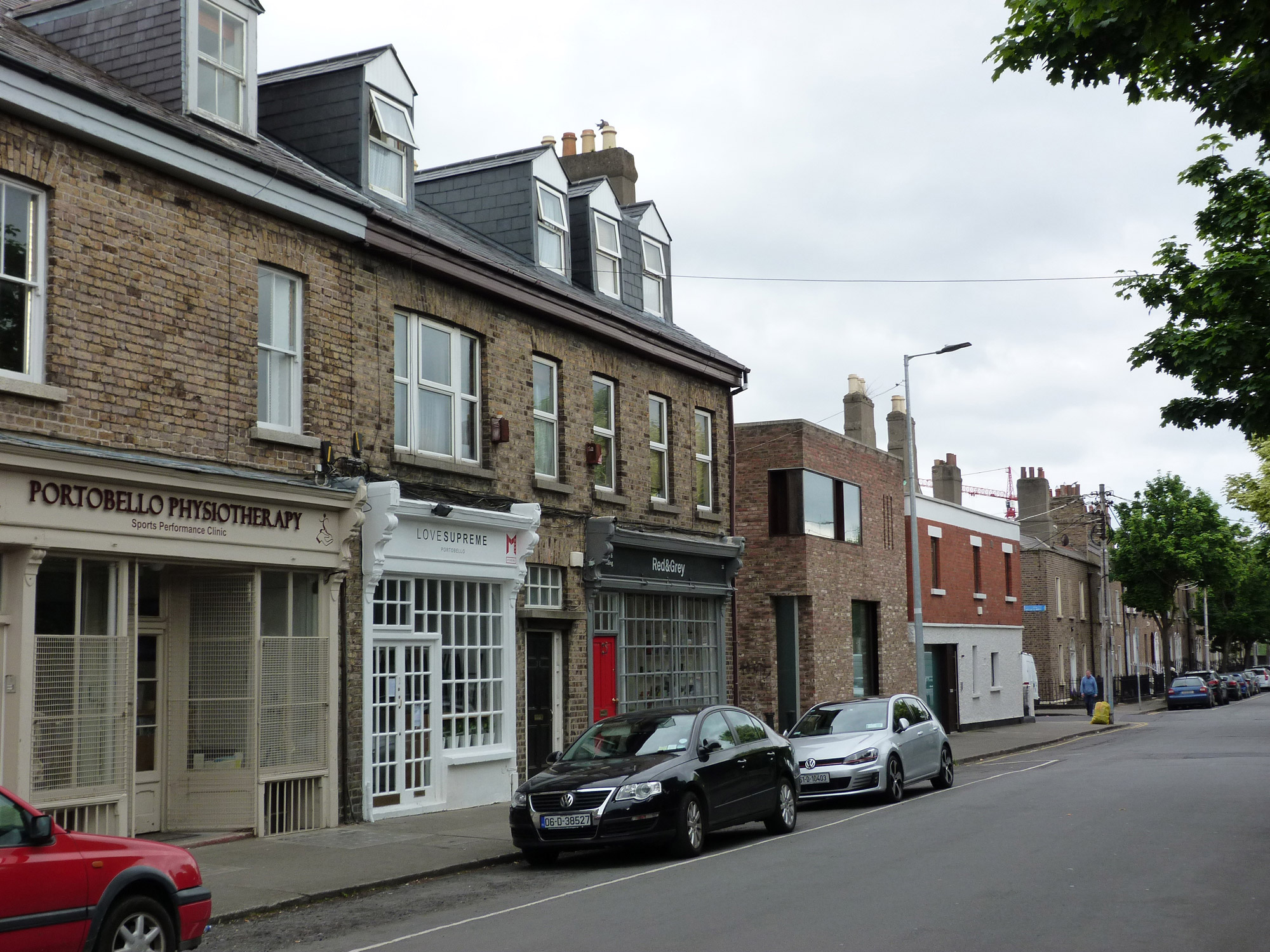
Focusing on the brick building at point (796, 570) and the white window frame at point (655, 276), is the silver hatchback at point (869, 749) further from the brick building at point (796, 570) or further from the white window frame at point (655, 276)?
the white window frame at point (655, 276)

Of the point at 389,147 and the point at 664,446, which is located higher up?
the point at 389,147

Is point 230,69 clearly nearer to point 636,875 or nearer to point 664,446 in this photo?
point 636,875

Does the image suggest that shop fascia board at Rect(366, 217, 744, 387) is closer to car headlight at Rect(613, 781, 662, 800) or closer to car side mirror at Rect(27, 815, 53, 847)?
car headlight at Rect(613, 781, 662, 800)

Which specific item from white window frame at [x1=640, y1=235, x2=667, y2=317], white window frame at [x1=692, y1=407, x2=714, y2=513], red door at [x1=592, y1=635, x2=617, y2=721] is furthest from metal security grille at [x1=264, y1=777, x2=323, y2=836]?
white window frame at [x1=640, y1=235, x2=667, y2=317]

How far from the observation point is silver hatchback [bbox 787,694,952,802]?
1795cm

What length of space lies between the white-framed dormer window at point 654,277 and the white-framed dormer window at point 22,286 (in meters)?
13.8

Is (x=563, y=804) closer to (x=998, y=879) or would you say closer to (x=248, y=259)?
(x=998, y=879)

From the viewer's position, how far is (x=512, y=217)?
21.1m

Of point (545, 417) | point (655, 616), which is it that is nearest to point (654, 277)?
point (545, 417)

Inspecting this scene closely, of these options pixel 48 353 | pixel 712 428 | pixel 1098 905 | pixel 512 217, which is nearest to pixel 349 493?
pixel 48 353

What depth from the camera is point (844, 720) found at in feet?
63.4

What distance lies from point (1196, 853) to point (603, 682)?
35.3 ft

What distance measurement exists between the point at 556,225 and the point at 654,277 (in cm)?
405

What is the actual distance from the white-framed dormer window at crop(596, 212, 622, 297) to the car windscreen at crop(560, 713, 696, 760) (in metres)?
10.0
